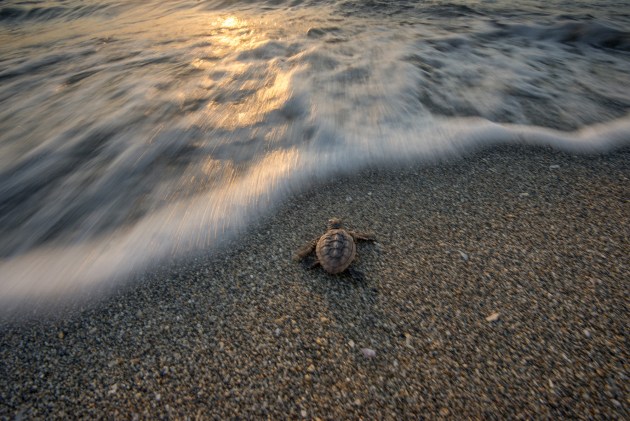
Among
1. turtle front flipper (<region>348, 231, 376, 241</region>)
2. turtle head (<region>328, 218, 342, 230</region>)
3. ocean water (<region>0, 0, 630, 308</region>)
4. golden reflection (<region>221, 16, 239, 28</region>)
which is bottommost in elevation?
turtle front flipper (<region>348, 231, 376, 241</region>)

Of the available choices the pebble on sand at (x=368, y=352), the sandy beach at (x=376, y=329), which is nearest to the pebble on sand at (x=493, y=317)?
Result: the sandy beach at (x=376, y=329)

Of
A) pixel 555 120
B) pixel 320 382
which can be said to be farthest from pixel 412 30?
pixel 320 382

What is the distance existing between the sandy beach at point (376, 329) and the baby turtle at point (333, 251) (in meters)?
0.13

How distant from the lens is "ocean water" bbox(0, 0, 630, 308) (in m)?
2.70

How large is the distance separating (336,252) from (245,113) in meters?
2.55

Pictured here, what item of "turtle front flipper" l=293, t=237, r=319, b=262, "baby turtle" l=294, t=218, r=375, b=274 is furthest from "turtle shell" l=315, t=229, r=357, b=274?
"turtle front flipper" l=293, t=237, r=319, b=262

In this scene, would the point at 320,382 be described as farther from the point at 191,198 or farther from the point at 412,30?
the point at 412,30

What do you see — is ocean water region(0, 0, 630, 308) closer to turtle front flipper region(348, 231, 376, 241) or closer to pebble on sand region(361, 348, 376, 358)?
turtle front flipper region(348, 231, 376, 241)

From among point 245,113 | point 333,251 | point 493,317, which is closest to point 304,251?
point 333,251

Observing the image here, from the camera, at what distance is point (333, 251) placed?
6.99 ft

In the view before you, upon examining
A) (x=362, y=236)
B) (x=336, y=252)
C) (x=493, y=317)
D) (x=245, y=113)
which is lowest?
(x=493, y=317)

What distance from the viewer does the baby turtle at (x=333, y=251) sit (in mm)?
2135

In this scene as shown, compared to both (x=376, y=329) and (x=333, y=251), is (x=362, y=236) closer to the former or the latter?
(x=333, y=251)

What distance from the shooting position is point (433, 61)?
4.89m
